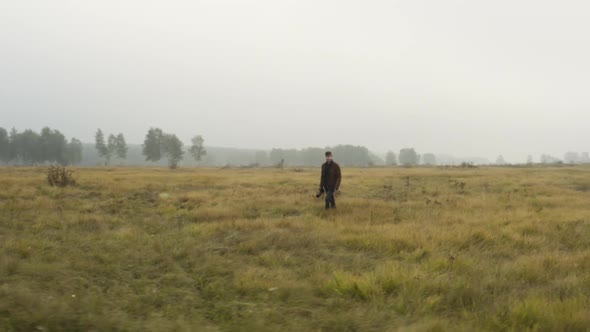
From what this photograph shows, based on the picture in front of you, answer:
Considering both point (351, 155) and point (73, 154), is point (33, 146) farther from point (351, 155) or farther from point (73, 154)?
point (351, 155)

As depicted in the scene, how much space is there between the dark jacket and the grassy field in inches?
36.8

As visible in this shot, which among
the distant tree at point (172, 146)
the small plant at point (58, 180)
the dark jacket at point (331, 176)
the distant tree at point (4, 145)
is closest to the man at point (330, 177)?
the dark jacket at point (331, 176)

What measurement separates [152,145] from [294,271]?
3935 inches

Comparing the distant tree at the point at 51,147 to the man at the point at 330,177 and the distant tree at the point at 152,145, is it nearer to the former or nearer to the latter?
the distant tree at the point at 152,145

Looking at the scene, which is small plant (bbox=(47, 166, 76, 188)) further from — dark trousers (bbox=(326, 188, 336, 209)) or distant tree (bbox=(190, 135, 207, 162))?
distant tree (bbox=(190, 135, 207, 162))

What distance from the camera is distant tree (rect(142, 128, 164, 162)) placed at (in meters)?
99.5

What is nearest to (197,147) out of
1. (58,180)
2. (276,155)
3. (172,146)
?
(172,146)

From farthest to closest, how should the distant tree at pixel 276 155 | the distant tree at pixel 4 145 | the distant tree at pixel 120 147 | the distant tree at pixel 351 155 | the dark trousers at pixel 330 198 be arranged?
the distant tree at pixel 276 155
the distant tree at pixel 351 155
the distant tree at pixel 120 147
the distant tree at pixel 4 145
the dark trousers at pixel 330 198

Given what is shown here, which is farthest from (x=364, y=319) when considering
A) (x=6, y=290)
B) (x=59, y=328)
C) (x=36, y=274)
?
(x=36, y=274)

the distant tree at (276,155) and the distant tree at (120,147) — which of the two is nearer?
the distant tree at (120,147)

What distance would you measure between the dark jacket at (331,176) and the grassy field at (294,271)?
93 cm

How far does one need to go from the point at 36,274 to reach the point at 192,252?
8.46 feet

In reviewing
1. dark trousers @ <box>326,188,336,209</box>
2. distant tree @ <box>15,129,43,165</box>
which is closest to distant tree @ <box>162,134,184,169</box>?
distant tree @ <box>15,129,43,165</box>

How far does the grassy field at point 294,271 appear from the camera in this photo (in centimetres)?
467
